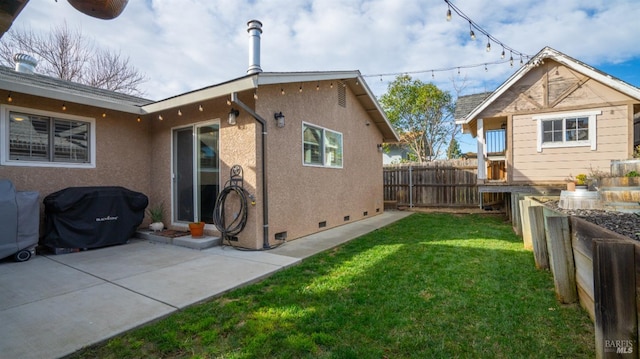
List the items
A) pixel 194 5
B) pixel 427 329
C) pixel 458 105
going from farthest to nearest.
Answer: pixel 458 105 < pixel 194 5 < pixel 427 329

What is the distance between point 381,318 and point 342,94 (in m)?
6.39

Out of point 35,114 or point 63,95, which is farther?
point 35,114

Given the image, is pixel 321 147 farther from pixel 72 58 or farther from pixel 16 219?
pixel 72 58

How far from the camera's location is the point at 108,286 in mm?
3406

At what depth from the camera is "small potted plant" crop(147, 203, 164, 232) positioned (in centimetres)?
621

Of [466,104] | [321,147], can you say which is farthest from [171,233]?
[466,104]

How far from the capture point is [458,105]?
10594 millimetres

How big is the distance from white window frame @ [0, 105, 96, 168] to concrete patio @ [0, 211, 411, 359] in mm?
1630

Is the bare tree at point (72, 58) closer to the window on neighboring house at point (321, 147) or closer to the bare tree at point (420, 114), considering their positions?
the window on neighboring house at point (321, 147)

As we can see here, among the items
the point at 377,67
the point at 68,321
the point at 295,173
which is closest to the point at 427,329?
the point at 68,321

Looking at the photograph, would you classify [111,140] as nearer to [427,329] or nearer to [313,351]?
[313,351]

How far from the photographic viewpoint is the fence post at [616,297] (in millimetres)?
1621

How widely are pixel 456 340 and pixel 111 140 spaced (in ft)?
22.4

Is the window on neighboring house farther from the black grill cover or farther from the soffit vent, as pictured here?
the black grill cover
